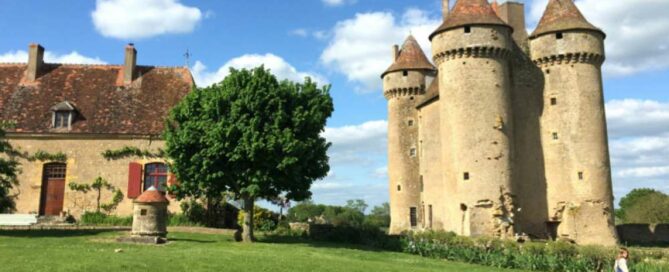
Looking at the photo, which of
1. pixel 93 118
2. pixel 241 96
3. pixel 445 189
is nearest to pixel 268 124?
pixel 241 96

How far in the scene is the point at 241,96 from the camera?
21.0 m

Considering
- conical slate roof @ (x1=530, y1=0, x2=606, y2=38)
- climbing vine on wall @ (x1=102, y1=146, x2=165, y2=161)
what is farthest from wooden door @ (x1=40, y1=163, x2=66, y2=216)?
conical slate roof @ (x1=530, y1=0, x2=606, y2=38)

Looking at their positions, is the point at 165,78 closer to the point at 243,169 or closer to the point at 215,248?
the point at 243,169

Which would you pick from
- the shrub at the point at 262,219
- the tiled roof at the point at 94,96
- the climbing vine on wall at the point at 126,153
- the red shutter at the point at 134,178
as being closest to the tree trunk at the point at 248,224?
the shrub at the point at 262,219

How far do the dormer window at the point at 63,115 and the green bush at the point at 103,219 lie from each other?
15.1 ft

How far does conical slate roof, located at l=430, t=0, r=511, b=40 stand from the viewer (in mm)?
30609

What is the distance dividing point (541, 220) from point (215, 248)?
21.1 m

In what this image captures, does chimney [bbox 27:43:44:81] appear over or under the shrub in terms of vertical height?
over

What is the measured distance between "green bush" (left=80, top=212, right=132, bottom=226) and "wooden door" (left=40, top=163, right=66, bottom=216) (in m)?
1.67

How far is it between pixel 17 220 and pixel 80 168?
4217mm

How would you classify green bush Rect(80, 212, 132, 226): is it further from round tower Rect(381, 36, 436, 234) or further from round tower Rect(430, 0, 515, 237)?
round tower Rect(381, 36, 436, 234)

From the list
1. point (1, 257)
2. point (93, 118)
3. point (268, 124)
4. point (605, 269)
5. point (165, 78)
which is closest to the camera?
point (1, 257)

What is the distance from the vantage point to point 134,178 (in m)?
26.4

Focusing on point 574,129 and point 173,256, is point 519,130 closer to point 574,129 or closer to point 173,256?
point 574,129
